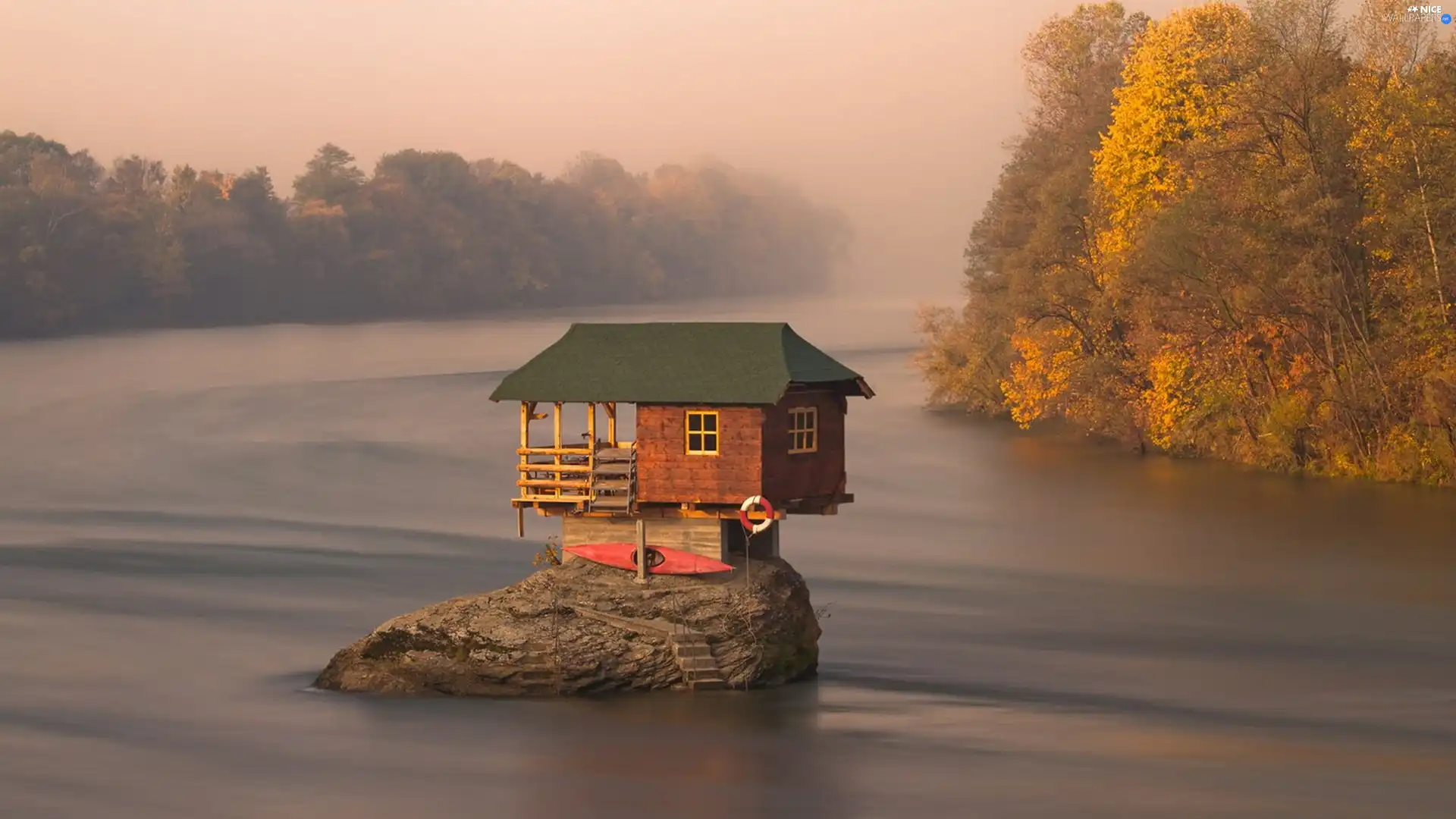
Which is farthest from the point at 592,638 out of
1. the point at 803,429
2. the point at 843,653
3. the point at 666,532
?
the point at 843,653

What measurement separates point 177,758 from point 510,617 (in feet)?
24.4

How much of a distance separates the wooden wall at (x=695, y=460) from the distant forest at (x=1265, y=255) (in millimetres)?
39970

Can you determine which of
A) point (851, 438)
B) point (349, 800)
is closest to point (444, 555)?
point (349, 800)

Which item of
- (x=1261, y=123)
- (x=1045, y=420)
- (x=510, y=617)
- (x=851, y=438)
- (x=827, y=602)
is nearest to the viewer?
(x=510, y=617)

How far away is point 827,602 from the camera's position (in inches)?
2279

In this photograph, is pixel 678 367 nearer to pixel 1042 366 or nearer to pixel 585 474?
pixel 585 474

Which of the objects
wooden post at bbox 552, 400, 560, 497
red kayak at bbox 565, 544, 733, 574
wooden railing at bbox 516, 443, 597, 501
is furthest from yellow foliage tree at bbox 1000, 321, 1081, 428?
red kayak at bbox 565, 544, 733, 574

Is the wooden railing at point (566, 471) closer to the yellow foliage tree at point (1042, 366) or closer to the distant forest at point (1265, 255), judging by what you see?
the distant forest at point (1265, 255)

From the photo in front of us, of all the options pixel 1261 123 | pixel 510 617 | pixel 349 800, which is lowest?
pixel 349 800

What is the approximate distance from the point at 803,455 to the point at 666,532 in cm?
343

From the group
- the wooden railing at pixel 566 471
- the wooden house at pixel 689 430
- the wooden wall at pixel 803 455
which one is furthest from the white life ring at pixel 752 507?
the wooden railing at pixel 566 471

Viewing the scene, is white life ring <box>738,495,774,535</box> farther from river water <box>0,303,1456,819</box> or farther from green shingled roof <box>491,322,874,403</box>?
river water <box>0,303,1456,819</box>

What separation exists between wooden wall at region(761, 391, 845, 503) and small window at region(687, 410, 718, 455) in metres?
1.17

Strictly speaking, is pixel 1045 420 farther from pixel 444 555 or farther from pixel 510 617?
pixel 510 617
